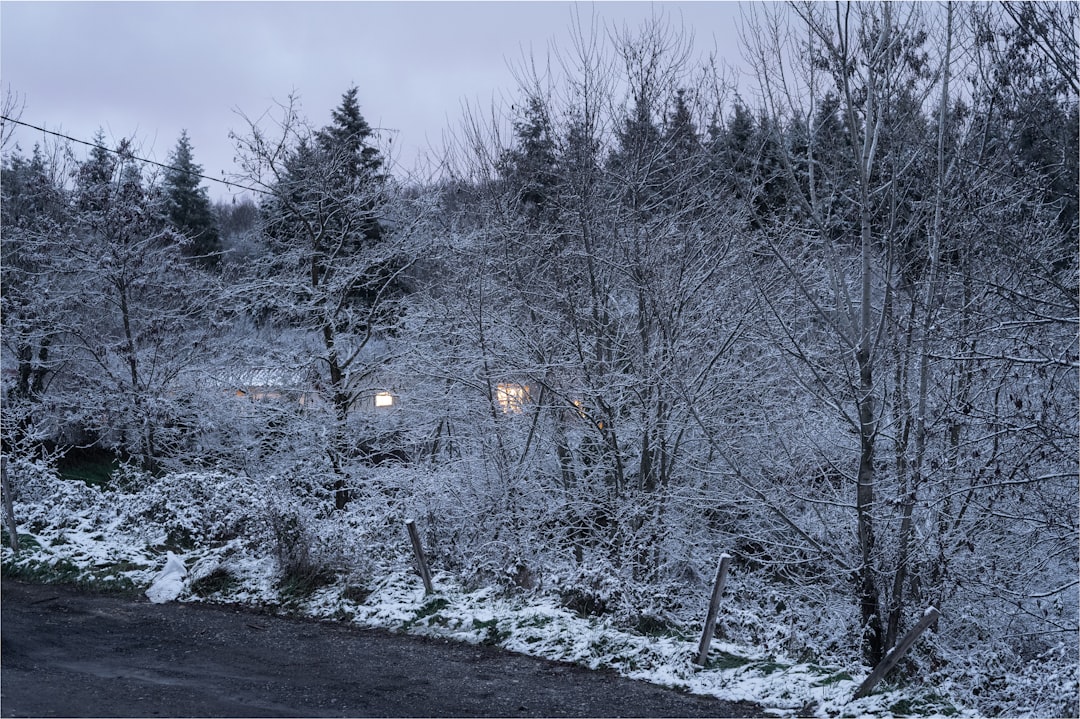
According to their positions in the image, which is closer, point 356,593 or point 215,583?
point 356,593

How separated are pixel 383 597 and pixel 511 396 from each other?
10.5 ft

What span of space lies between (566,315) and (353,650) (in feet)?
15.9

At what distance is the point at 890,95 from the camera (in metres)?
7.16

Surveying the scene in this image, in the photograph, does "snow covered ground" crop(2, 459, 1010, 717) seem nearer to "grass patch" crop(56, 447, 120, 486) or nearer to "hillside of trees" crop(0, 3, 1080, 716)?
"hillside of trees" crop(0, 3, 1080, 716)

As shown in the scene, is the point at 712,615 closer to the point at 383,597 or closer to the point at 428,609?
the point at 428,609

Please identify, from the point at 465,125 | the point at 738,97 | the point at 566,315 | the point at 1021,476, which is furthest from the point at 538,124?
the point at 1021,476

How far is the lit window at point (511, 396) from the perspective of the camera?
11055 millimetres

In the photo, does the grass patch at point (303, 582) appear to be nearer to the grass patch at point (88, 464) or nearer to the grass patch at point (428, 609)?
the grass patch at point (428, 609)

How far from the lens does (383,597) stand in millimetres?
9039

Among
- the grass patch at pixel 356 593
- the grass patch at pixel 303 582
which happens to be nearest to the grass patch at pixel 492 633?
the grass patch at pixel 356 593

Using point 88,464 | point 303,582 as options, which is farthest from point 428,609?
point 88,464

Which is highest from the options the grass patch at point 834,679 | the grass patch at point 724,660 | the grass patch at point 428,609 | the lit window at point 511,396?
the lit window at point 511,396

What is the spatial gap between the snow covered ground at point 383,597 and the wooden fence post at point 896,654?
8 cm

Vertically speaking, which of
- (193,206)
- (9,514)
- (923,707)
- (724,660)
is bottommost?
(923,707)
